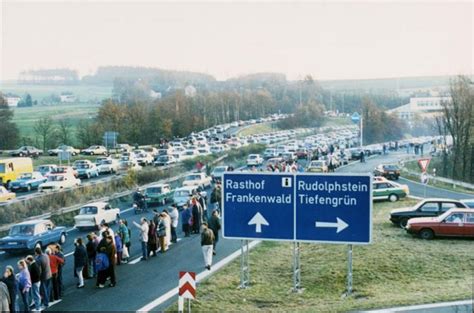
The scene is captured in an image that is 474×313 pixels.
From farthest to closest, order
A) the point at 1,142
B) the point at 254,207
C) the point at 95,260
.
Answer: the point at 1,142, the point at 95,260, the point at 254,207

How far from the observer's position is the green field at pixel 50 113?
41.5 meters

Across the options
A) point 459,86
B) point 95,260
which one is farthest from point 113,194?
point 459,86

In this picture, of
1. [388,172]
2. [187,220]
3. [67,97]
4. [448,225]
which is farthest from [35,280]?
[67,97]

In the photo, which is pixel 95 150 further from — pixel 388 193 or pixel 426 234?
pixel 426 234

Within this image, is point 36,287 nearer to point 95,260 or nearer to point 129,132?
point 95,260

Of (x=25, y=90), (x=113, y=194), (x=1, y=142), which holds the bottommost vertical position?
(x=113, y=194)

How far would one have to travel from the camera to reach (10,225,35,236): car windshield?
23719mm

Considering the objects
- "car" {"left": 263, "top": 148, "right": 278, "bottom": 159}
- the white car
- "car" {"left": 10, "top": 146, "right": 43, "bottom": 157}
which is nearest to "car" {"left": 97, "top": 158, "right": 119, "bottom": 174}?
the white car

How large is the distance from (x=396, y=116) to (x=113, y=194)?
3857 centimetres

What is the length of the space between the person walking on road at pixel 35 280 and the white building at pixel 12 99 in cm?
2949

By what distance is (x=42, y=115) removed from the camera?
43.2m

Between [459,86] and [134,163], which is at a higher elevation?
[459,86]

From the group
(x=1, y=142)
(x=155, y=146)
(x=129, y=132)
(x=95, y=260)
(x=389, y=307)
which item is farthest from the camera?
(x=155, y=146)

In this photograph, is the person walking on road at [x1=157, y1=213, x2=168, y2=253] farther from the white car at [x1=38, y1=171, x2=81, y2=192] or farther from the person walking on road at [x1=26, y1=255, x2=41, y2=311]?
the white car at [x1=38, y1=171, x2=81, y2=192]
